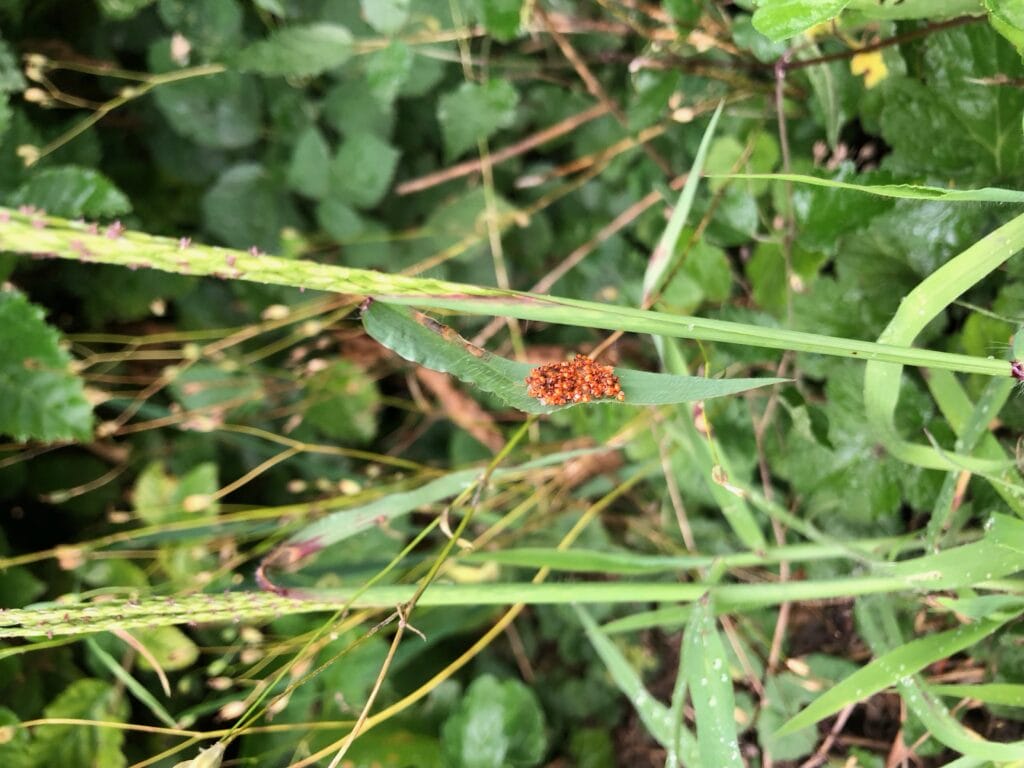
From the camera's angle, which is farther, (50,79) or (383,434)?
(383,434)

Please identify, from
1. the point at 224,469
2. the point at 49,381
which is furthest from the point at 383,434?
the point at 49,381

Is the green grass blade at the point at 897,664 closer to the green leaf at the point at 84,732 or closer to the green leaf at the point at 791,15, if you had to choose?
the green leaf at the point at 791,15

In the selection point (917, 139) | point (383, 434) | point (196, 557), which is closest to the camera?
point (917, 139)

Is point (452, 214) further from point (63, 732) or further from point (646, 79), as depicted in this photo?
point (63, 732)

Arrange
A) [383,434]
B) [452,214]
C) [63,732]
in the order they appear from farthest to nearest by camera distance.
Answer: [383,434] < [452,214] < [63,732]

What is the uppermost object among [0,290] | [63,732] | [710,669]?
[0,290]

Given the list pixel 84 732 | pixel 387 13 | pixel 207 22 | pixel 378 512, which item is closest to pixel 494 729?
pixel 378 512
